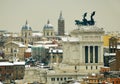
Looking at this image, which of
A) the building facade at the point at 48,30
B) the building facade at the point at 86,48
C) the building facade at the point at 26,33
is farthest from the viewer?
the building facade at the point at 48,30

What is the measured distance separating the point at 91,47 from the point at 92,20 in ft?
6.58

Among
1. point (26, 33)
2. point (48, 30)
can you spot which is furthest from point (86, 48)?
point (48, 30)

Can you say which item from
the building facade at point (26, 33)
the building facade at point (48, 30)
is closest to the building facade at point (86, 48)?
the building facade at point (48, 30)

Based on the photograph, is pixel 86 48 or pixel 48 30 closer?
pixel 86 48

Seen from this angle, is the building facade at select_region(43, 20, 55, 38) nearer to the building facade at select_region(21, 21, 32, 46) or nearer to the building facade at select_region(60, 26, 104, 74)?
the building facade at select_region(21, 21, 32, 46)

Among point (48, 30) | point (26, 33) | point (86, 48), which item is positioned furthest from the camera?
point (48, 30)


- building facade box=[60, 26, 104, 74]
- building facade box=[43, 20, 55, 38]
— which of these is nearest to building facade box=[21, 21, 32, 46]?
building facade box=[43, 20, 55, 38]

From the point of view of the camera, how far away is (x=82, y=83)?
36.7 meters

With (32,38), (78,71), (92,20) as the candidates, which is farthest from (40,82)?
(32,38)

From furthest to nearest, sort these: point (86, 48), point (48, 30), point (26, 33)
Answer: point (48, 30), point (26, 33), point (86, 48)

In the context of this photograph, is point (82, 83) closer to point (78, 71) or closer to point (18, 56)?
point (78, 71)

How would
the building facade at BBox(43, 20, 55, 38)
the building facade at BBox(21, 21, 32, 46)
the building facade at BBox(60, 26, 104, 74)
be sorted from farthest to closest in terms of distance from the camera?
the building facade at BBox(43, 20, 55, 38), the building facade at BBox(21, 21, 32, 46), the building facade at BBox(60, 26, 104, 74)

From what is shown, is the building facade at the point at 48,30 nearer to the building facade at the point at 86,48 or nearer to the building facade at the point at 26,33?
the building facade at the point at 26,33

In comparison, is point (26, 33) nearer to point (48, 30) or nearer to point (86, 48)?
point (48, 30)
